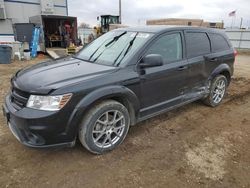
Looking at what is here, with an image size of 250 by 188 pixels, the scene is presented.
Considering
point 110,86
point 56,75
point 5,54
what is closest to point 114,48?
point 110,86

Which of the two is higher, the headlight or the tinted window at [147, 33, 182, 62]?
the tinted window at [147, 33, 182, 62]

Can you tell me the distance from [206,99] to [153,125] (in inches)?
61.7

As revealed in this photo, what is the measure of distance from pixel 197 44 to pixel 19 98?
3.19 metres

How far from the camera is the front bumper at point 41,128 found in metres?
2.50

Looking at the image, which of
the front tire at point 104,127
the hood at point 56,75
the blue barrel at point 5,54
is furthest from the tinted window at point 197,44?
the blue barrel at point 5,54

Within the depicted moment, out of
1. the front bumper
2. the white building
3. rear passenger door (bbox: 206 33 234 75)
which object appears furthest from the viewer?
the white building

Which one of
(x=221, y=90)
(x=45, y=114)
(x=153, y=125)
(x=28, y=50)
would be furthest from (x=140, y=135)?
(x=28, y=50)

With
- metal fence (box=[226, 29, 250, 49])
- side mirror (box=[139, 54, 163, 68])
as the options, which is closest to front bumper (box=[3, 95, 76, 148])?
side mirror (box=[139, 54, 163, 68])

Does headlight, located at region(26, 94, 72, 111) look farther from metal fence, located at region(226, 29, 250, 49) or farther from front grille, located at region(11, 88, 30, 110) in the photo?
metal fence, located at region(226, 29, 250, 49)

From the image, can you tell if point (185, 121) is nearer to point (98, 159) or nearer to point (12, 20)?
point (98, 159)

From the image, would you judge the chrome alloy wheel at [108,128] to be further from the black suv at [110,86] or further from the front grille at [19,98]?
the front grille at [19,98]

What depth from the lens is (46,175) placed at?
2.66m

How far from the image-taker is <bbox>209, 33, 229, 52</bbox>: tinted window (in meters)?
A: 4.53

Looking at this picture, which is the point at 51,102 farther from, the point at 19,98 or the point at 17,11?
the point at 17,11
